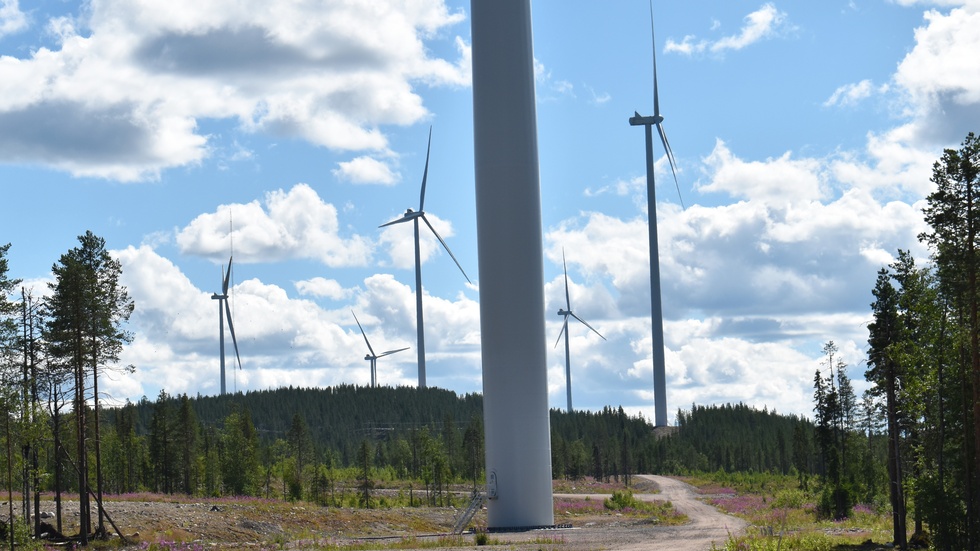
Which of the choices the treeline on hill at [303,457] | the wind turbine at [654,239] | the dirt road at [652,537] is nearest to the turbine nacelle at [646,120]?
the wind turbine at [654,239]

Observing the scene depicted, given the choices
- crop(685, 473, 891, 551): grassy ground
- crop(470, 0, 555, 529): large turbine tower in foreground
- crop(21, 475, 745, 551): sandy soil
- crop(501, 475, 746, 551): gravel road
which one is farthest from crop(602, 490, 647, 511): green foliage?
crop(470, 0, 555, 529): large turbine tower in foreground

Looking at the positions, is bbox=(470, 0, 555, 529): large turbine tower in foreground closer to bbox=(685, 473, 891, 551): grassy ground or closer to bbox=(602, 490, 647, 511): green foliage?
bbox=(685, 473, 891, 551): grassy ground

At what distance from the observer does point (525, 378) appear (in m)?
53.9

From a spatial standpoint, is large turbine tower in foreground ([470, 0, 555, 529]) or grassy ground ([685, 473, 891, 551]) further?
large turbine tower in foreground ([470, 0, 555, 529])

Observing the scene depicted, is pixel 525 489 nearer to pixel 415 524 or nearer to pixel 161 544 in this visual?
pixel 415 524

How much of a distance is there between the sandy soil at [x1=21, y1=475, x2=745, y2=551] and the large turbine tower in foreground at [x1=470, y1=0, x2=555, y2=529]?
3829 millimetres

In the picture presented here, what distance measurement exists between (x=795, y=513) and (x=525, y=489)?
99.4ft

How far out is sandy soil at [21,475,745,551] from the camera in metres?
42.7

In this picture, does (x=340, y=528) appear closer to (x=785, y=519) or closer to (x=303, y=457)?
(x=785, y=519)

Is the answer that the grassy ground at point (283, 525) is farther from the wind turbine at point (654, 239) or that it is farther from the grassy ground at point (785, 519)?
the wind turbine at point (654, 239)

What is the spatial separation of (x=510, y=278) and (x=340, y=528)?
17366mm

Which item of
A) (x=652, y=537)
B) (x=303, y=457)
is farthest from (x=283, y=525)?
(x=303, y=457)

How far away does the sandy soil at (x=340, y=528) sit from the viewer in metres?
42.7

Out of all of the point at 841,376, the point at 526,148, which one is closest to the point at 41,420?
the point at 526,148
